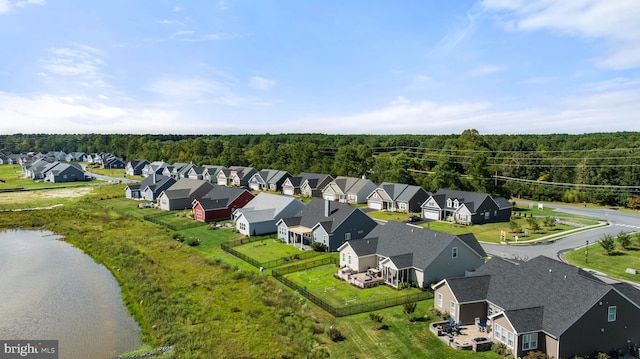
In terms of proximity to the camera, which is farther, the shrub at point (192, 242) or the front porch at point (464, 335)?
the shrub at point (192, 242)

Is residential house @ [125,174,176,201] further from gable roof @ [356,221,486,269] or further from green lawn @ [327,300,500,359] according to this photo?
green lawn @ [327,300,500,359]

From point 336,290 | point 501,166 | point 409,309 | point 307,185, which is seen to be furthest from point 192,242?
point 501,166

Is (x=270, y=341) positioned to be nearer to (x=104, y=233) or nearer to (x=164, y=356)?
(x=164, y=356)

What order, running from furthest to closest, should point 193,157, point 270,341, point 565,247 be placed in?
1. point 193,157
2. point 565,247
3. point 270,341

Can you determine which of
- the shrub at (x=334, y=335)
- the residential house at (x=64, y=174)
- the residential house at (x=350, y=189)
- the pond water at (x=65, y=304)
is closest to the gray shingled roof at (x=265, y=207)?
the pond water at (x=65, y=304)

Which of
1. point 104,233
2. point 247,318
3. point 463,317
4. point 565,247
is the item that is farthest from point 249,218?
point 565,247

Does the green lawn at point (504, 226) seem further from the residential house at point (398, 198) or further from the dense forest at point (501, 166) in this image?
the dense forest at point (501, 166)

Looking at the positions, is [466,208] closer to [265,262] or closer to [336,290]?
[265,262]
